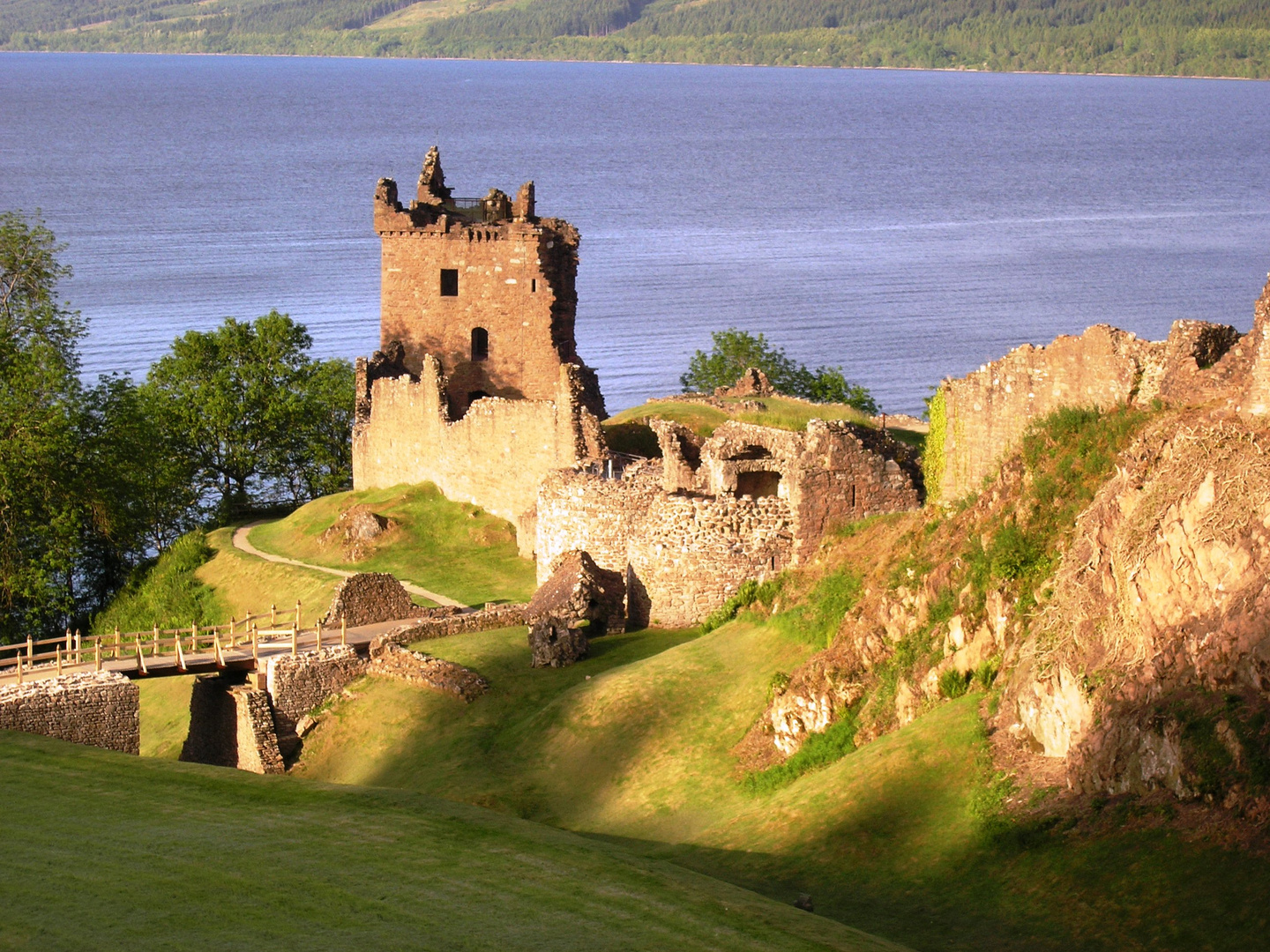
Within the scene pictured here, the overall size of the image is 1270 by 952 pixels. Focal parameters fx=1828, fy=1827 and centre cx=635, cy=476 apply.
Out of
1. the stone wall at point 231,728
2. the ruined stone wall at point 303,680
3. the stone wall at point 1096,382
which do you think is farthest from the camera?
the ruined stone wall at point 303,680

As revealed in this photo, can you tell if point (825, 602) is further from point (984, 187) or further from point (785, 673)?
point (984, 187)

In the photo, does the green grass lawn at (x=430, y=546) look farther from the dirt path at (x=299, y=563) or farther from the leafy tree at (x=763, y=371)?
the leafy tree at (x=763, y=371)

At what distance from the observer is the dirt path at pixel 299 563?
41250mm

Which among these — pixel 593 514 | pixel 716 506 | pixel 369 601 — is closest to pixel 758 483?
pixel 716 506

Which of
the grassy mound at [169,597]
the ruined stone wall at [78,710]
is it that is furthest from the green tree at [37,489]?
the ruined stone wall at [78,710]

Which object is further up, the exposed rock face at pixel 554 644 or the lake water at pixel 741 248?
the lake water at pixel 741 248

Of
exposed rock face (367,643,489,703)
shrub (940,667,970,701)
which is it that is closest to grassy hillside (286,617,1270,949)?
exposed rock face (367,643,489,703)

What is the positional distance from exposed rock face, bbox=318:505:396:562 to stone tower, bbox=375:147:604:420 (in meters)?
5.23

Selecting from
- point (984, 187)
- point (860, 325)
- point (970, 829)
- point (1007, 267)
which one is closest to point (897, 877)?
point (970, 829)

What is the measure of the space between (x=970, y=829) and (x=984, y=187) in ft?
524

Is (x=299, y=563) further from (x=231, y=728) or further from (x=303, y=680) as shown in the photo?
(x=303, y=680)

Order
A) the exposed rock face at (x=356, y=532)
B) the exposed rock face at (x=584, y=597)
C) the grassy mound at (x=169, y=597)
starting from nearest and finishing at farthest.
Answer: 1. the exposed rock face at (x=584, y=597)
2. the exposed rock face at (x=356, y=532)
3. the grassy mound at (x=169, y=597)

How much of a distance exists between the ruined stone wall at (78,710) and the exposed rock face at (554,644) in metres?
7.02

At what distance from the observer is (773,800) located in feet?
77.6
